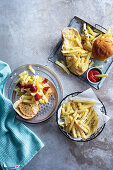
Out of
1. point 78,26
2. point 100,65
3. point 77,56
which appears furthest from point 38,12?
point 100,65

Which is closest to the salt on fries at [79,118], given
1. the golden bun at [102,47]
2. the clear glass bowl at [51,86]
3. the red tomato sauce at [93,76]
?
the clear glass bowl at [51,86]

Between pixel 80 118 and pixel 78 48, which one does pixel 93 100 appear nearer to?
pixel 80 118

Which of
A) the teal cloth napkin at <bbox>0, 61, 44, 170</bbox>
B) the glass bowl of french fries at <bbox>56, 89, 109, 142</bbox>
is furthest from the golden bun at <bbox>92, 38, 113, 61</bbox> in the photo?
the teal cloth napkin at <bbox>0, 61, 44, 170</bbox>

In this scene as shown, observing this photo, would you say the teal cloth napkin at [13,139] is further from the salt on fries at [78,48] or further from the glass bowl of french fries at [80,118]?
the salt on fries at [78,48]

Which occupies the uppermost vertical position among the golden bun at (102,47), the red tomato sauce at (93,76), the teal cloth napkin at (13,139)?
the golden bun at (102,47)

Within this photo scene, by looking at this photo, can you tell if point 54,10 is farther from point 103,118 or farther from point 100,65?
point 103,118

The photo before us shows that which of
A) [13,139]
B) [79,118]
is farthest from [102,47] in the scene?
[13,139]

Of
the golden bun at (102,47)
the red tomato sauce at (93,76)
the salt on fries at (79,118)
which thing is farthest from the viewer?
the red tomato sauce at (93,76)
